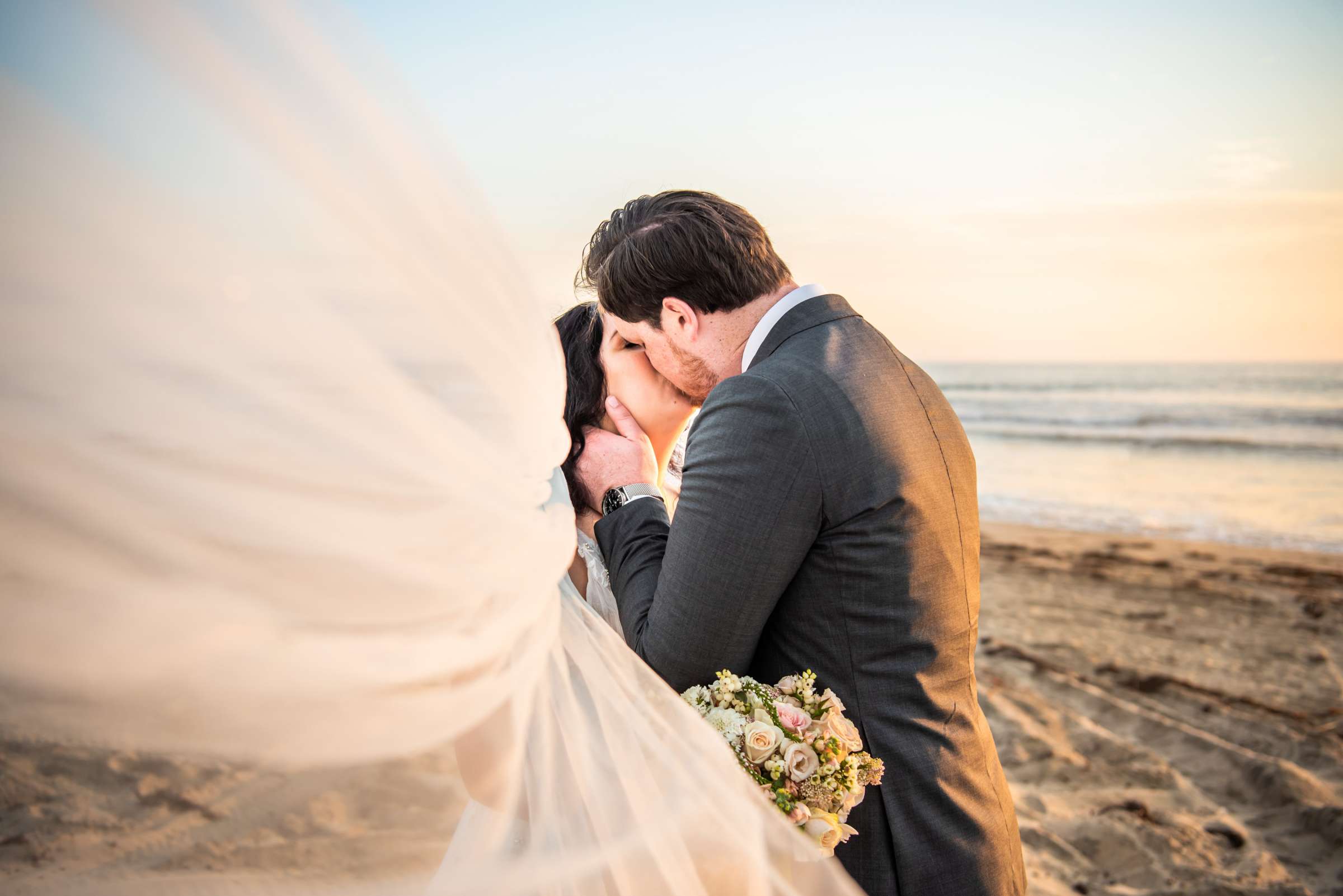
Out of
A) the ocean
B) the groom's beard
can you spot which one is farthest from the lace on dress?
the ocean

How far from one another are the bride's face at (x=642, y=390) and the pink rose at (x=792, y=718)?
3.85ft

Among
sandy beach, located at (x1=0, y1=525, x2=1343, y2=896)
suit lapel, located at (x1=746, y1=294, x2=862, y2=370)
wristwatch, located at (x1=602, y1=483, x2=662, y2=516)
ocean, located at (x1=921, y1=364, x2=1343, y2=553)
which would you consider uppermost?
suit lapel, located at (x1=746, y1=294, x2=862, y2=370)

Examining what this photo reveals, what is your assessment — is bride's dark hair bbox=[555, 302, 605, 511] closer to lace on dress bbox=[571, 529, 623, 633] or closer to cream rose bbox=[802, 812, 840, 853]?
lace on dress bbox=[571, 529, 623, 633]

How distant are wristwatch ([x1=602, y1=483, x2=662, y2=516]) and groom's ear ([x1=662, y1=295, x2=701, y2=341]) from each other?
444mm

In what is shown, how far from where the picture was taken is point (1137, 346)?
3797 centimetres

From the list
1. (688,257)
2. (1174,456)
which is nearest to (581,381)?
(688,257)

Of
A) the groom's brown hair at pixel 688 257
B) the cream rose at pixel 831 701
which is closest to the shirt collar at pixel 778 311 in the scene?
the groom's brown hair at pixel 688 257

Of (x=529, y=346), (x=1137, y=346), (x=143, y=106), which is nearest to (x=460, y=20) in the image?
(x=529, y=346)

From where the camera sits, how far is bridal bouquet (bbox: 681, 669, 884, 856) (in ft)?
5.01

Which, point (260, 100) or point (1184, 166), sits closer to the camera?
point (260, 100)

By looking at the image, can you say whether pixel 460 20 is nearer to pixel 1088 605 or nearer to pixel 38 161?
pixel 38 161

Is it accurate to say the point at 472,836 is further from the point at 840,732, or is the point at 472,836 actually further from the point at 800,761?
the point at 840,732

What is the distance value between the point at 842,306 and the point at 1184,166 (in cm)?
2041

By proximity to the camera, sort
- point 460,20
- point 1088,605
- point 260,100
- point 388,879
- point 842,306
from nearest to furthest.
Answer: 1. point 260,100
2. point 388,879
3. point 842,306
4. point 460,20
5. point 1088,605
